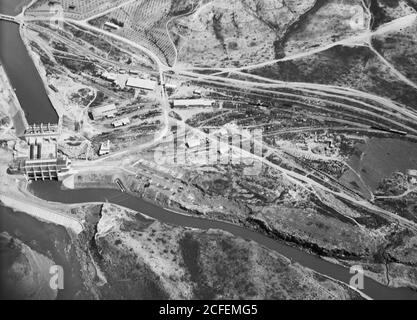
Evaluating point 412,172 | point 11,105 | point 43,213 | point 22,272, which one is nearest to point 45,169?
point 43,213

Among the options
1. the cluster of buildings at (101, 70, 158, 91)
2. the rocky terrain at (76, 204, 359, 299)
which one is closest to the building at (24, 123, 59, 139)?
the cluster of buildings at (101, 70, 158, 91)

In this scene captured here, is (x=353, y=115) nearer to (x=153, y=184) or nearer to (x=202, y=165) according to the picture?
(x=202, y=165)

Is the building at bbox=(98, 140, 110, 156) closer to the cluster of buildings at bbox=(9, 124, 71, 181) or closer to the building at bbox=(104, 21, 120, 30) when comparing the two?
the cluster of buildings at bbox=(9, 124, 71, 181)

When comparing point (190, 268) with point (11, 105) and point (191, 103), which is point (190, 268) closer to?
point (191, 103)

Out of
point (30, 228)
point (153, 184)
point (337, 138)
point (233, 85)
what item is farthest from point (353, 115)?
point (30, 228)

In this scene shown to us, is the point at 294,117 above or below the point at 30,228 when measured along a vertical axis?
above
